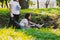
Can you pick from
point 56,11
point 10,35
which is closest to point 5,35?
point 10,35

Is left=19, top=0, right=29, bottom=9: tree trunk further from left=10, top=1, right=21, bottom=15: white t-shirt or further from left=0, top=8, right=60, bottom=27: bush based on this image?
left=10, top=1, right=21, bottom=15: white t-shirt

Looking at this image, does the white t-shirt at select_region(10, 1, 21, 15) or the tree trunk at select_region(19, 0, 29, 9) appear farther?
the tree trunk at select_region(19, 0, 29, 9)

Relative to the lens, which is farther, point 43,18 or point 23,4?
point 23,4

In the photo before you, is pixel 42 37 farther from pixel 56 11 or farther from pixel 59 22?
pixel 56 11

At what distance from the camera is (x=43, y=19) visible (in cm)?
1603

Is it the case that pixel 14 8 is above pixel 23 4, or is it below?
above

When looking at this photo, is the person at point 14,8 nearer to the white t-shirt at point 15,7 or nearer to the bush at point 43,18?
the white t-shirt at point 15,7

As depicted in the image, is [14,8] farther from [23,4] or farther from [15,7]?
[23,4]

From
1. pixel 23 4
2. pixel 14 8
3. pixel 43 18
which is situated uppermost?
pixel 14 8

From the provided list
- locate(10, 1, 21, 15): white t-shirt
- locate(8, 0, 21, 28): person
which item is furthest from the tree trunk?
locate(10, 1, 21, 15): white t-shirt

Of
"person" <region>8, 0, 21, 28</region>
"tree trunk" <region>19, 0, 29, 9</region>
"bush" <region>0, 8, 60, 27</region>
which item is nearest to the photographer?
"person" <region>8, 0, 21, 28</region>

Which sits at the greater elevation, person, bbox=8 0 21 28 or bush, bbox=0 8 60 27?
person, bbox=8 0 21 28

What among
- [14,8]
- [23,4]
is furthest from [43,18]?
[23,4]

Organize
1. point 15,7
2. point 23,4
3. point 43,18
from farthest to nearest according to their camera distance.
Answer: point 23,4 → point 43,18 → point 15,7
